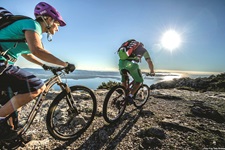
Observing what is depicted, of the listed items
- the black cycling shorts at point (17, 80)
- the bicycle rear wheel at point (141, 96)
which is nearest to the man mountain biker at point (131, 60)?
the bicycle rear wheel at point (141, 96)

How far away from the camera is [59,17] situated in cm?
287

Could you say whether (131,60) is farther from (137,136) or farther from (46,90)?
(46,90)

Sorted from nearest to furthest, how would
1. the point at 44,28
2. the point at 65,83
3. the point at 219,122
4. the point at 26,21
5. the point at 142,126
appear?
the point at 26,21 → the point at 44,28 → the point at 65,83 → the point at 142,126 → the point at 219,122

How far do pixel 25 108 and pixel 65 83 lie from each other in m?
3.63

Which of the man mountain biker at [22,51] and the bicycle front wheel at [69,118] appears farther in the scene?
the bicycle front wheel at [69,118]

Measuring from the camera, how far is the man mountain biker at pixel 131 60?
5188 millimetres

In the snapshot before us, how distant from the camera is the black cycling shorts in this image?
2434 mm

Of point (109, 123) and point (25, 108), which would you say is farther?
point (25, 108)

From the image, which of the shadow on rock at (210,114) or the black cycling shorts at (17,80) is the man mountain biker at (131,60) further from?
the black cycling shorts at (17,80)

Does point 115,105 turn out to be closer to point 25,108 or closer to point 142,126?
point 142,126

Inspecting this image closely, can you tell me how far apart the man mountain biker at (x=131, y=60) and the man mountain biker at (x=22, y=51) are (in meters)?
2.66

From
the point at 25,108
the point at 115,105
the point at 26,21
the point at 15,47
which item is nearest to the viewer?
the point at 26,21

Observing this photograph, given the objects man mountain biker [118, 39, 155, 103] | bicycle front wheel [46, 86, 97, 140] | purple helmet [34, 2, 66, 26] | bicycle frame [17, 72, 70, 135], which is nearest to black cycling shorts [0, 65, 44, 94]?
bicycle frame [17, 72, 70, 135]

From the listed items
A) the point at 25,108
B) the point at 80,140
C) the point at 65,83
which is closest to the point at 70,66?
the point at 65,83
